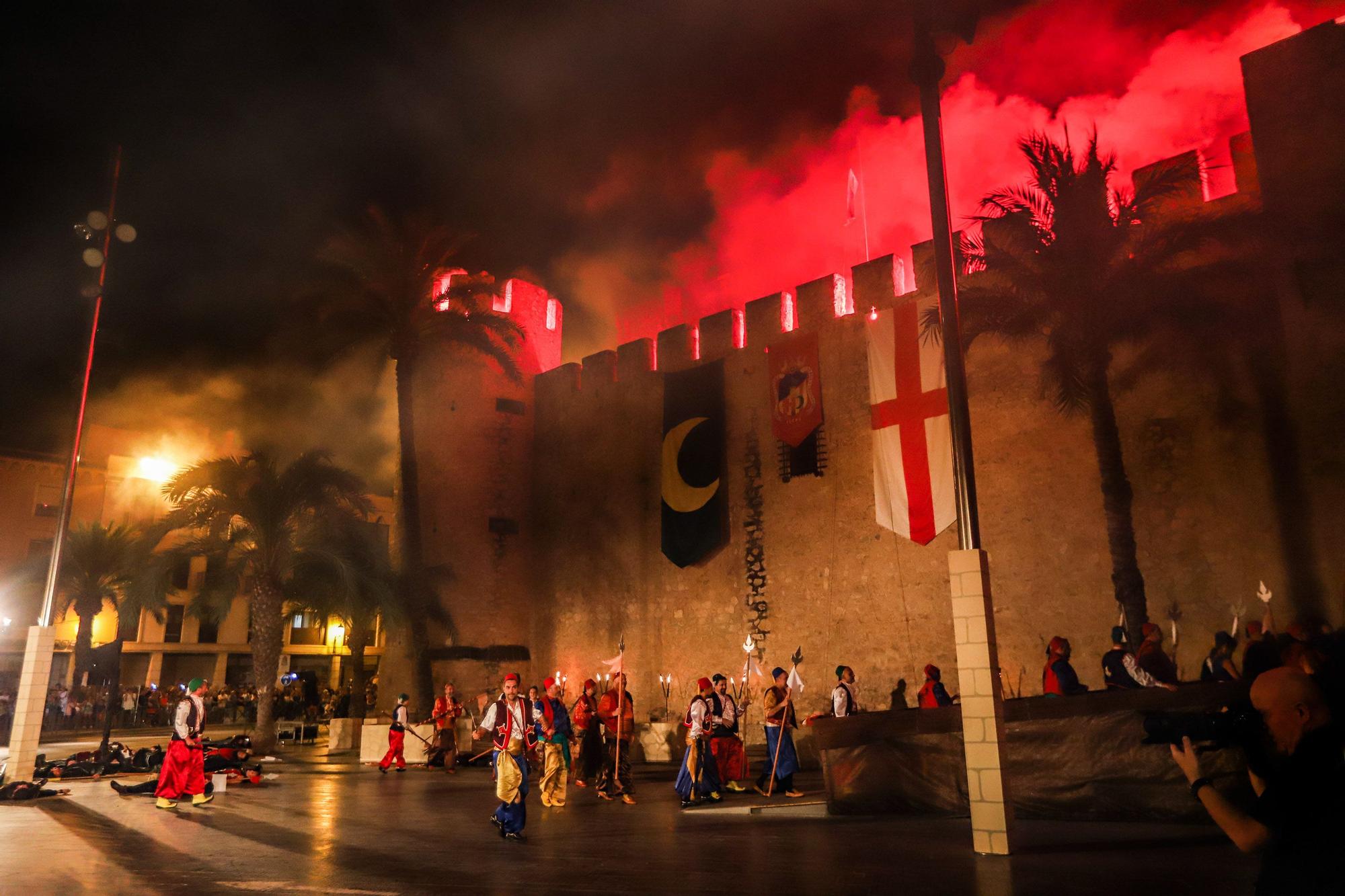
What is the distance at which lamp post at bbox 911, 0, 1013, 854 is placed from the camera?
22.7 feet

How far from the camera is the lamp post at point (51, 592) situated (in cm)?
1243

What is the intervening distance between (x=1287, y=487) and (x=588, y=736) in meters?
11.6

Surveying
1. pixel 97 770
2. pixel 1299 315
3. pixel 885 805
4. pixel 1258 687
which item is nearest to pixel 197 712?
pixel 97 770

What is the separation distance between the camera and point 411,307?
75.0 ft

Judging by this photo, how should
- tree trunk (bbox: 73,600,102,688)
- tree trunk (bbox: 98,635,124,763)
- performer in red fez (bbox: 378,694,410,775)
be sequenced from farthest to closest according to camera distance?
tree trunk (bbox: 73,600,102,688) < performer in red fez (bbox: 378,694,410,775) < tree trunk (bbox: 98,635,124,763)

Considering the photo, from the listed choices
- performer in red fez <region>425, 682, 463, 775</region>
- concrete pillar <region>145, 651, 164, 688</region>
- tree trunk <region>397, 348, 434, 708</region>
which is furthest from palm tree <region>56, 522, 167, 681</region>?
performer in red fez <region>425, 682, 463, 775</region>

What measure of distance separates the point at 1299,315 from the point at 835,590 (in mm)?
9624

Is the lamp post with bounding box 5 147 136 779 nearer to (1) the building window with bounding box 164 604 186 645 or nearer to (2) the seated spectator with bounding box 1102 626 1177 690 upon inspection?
(2) the seated spectator with bounding box 1102 626 1177 690

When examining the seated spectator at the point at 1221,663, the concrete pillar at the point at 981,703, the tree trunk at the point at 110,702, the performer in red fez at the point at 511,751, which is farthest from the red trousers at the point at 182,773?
the seated spectator at the point at 1221,663

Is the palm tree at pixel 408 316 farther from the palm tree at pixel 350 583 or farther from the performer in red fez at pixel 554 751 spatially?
the performer in red fez at pixel 554 751

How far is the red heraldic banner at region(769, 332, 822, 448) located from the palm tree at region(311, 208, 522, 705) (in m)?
7.93

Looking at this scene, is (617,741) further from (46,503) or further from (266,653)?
(46,503)

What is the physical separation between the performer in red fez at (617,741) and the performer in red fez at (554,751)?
0.86 meters

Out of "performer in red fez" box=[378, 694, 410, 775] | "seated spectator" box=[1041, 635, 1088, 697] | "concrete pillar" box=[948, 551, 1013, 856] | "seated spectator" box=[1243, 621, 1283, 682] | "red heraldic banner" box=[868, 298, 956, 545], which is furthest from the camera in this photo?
"red heraldic banner" box=[868, 298, 956, 545]
